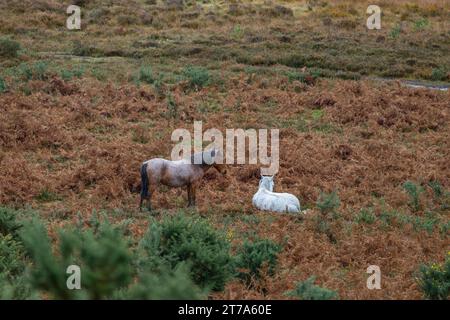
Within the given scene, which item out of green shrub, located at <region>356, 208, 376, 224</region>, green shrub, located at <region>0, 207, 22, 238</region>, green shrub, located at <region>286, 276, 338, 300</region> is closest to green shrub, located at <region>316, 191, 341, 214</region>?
green shrub, located at <region>356, 208, 376, 224</region>

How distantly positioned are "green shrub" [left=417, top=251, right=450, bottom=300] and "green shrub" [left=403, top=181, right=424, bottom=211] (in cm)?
400

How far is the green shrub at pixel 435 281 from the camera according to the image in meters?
7.62

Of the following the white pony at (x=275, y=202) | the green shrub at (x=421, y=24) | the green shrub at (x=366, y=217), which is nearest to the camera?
the green shrub at (x=366, y=217)

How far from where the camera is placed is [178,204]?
11.5 m

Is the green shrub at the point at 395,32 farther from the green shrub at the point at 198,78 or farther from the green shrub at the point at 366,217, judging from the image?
the green shrub at the point at 366,217

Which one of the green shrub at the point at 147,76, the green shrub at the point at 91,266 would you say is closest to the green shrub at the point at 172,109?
the green shrub at the point at 147,76

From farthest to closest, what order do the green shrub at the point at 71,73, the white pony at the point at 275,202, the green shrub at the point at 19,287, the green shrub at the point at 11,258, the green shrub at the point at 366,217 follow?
the green shrub at the point at 71,73 < the white pony at the point at 275,202 < the green shrub at the point at 366,217 < the green shrub at the point at 11,258 < the green shrub at the point at 19,287

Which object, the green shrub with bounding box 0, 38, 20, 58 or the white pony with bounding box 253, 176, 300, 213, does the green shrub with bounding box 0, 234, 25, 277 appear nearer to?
the white pony with bounding box 253, 176, 300, 213

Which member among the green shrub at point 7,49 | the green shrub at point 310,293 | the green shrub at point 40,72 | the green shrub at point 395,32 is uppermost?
the green shrub at point 395,32

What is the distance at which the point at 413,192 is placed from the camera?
12.5 metres

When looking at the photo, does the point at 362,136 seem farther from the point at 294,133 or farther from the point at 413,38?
the point at 413,38

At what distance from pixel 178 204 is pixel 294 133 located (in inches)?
220

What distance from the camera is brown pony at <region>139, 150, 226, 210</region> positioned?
35.2 feet

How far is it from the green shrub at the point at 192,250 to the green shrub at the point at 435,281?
92.9 inches
